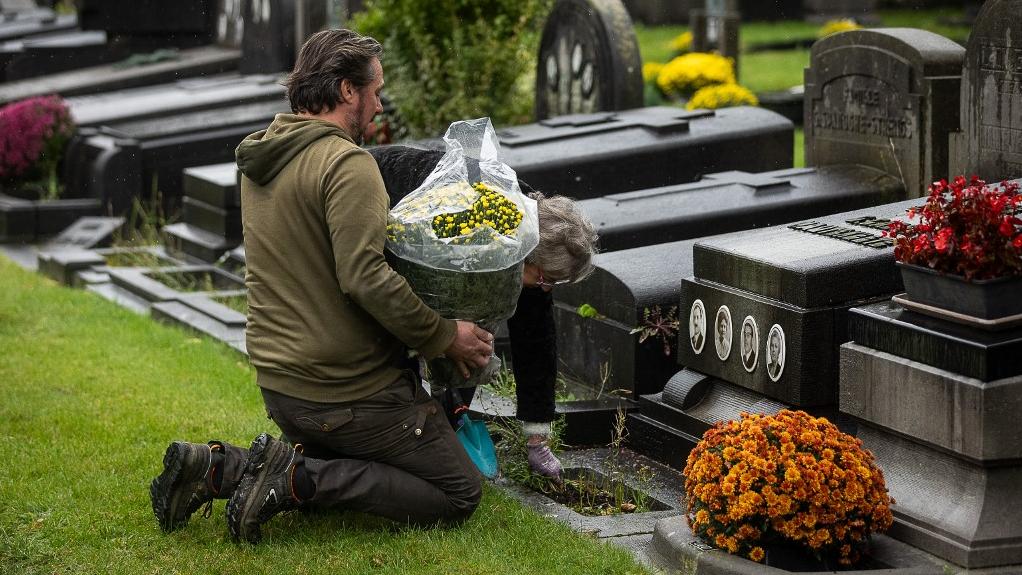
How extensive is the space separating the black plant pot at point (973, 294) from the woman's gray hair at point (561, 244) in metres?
1.12

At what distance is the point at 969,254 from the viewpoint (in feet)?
12.7

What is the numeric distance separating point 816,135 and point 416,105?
3.93 m

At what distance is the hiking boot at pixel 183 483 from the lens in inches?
174

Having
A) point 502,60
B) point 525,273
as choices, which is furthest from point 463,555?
point 502,60

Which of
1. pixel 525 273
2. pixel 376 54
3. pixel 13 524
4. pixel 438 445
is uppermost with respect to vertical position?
pixel 376 54

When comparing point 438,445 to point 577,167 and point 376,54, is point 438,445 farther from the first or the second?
point 577,167

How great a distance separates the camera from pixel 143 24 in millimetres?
19094

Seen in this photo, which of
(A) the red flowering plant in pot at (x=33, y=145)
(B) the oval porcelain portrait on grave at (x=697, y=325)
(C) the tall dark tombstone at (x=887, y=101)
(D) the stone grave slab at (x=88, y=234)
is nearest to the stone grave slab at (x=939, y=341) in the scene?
(B) the oval porcelain portrait on grave at (x=697, y=325)

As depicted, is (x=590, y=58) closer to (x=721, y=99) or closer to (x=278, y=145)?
(x=721, y=99)

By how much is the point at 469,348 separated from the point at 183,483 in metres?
1.04

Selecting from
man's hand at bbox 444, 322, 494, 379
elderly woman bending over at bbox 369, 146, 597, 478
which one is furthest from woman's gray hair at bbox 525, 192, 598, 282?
man's hand at bbox 444, 322, 494, 379

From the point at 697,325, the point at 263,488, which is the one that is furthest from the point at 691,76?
the point at 263,488

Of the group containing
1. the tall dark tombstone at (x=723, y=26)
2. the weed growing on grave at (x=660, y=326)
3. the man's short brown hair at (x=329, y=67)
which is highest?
the tall dark tombstone at (x=723, y=26)

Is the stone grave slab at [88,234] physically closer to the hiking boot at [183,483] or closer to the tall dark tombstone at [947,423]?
the hiking boot at [183,483]
